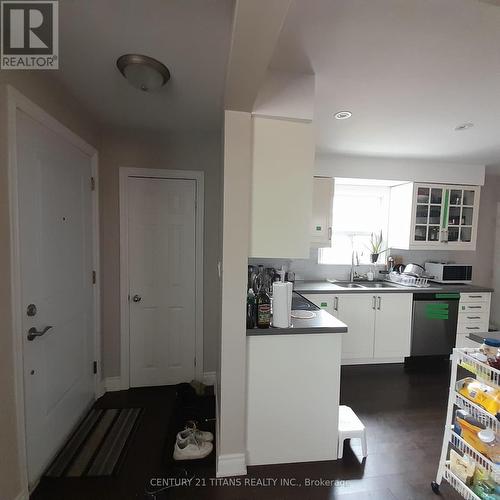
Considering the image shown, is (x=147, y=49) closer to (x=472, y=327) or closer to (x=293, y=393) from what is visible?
(x=293, y=393)

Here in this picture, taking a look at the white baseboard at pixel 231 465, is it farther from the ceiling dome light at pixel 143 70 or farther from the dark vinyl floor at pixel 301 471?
the ceiling dome light at pixel 143 70

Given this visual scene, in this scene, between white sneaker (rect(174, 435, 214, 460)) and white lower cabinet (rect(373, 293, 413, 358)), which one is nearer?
white sneaker (rect(174, 435, 214, 460))

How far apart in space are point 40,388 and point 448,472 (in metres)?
2.41

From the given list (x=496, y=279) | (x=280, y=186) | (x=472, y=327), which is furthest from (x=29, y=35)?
(x=496, y=279)

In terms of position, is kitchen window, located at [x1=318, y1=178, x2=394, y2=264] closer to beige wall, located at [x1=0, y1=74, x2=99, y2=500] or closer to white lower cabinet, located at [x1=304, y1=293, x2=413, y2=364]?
white lower cabinet, located at [x1=304, y1=293, x2=413, y2=364]

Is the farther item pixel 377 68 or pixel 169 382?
pixel 169 382

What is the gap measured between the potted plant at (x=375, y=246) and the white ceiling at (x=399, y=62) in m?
1.52

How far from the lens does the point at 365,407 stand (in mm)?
2391

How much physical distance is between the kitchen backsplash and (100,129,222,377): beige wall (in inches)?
35.7

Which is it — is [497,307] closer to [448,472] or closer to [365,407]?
[365,407]

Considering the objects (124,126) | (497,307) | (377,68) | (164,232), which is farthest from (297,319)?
(497,307)

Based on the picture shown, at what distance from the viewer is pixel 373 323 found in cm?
309

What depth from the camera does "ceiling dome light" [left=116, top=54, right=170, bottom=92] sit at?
1408mm

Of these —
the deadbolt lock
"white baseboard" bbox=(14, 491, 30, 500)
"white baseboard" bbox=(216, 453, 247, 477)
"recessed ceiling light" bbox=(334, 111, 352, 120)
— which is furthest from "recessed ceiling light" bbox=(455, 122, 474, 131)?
"white baseboard" bbox=(14, 491, 30, 500)
